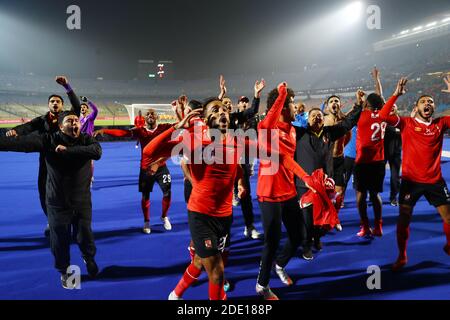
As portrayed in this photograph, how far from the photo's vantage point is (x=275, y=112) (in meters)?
3.33

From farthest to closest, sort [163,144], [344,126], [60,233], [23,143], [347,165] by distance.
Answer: [347,165]
[344,126]
[60,233]
[23,143]
[163,144]

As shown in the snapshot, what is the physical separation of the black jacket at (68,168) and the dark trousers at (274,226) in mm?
2004

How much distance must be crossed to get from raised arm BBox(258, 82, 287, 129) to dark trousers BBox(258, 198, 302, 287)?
30.9 inches

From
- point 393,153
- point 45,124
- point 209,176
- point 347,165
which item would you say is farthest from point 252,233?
point 393,153

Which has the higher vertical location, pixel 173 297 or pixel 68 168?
pixel 68 168

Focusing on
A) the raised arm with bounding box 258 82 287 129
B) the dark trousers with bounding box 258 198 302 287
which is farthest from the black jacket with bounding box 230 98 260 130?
the dark trousers with bounding box 258 198 302 287

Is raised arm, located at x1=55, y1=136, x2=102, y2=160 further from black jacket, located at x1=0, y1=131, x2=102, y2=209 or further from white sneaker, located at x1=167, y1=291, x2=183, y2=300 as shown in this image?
white sneaker, located at x1=167, y1=291, x2=183, y2=300

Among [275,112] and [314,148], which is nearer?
[275,112]

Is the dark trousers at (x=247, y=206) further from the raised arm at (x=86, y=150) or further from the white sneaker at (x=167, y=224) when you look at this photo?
the raised arm at (x=86, y=150)

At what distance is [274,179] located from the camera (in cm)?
330

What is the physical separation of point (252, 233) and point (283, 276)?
149cm

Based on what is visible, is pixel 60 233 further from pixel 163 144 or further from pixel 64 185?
pixel 163 144

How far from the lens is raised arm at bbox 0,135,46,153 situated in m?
2.94
